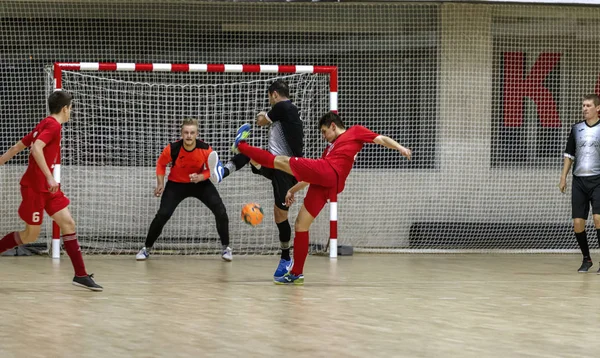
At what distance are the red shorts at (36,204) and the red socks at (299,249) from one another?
7.17ft

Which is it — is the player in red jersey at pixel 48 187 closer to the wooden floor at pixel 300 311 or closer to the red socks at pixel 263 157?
the wooden floor at pixel 300 311

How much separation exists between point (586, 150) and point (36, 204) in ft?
20.1

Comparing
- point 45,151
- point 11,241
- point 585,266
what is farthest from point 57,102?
point 585,266

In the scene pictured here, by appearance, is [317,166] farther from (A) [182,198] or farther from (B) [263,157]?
(A) [182,198]

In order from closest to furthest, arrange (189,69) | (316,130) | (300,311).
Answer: (300,311)
(189,69)
(316,130)

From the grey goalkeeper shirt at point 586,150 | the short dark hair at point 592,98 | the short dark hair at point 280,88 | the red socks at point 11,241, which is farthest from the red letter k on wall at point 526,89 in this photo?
the red socks at point 11,241

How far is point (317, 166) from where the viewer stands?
8.69 meters

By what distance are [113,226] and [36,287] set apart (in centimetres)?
442

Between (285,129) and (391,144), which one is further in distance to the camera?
(285,129)

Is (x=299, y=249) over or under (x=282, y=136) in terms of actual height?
under

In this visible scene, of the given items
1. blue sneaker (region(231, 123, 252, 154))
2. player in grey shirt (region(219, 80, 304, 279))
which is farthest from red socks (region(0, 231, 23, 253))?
player in grey shirt (region(219, 80, 304, 279))

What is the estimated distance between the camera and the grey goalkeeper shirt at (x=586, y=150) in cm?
1069

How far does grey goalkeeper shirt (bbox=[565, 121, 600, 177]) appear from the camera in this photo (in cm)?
1069

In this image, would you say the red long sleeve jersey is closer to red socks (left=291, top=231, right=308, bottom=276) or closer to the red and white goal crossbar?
the red and white goal crossbar
